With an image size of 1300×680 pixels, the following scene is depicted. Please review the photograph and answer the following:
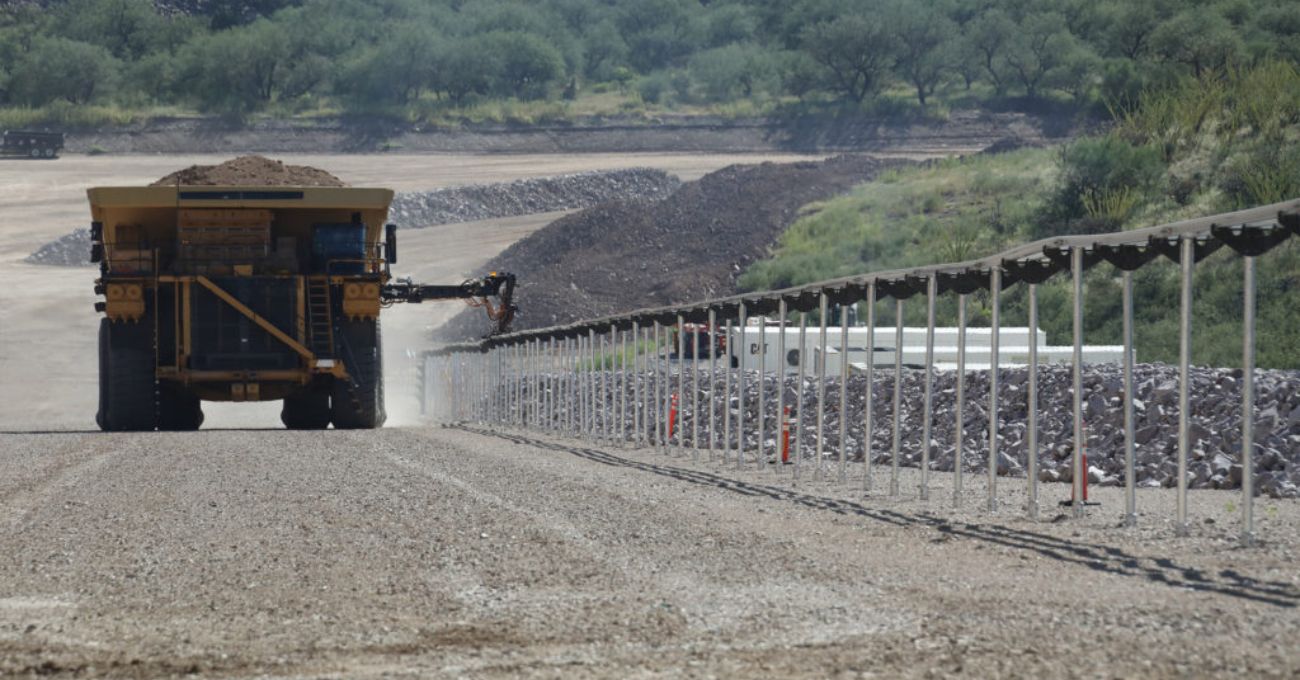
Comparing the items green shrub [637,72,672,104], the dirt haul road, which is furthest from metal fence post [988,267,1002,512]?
green shrub [637,72,672,104]

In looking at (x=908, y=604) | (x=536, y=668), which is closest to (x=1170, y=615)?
(x=908, y=604)

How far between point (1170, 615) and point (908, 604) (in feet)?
4.28

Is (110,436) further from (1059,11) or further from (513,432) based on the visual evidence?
(1059,11)

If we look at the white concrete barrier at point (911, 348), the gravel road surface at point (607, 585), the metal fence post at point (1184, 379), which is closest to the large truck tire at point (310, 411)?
the white concrete barrier at point (911, 348)

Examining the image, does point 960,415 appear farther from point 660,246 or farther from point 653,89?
point 653,89

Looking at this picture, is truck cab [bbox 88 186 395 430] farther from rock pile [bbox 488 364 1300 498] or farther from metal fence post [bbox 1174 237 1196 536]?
metal fence post [bbox 1174 237 1196 536]

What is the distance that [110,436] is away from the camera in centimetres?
2656

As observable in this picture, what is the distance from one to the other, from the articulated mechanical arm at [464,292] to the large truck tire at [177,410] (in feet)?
11.8

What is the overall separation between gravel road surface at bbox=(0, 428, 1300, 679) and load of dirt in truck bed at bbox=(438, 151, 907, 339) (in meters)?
41.8

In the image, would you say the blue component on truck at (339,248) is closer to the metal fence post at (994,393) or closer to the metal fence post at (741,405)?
the metal fence post at (741,405)

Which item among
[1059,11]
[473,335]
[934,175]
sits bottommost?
[473,335]

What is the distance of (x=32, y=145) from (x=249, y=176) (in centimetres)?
7151

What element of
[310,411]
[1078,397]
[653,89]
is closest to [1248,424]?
[1078,397]

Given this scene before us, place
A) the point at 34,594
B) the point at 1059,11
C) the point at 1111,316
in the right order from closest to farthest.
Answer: the point at 34,594
the point at 1111,316
the point at 1059,11
